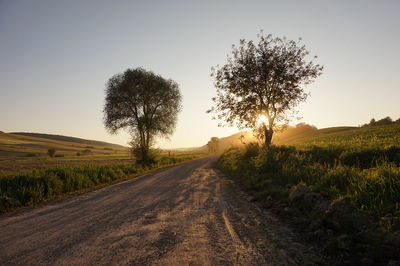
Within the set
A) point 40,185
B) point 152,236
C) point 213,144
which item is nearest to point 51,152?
point 40,185

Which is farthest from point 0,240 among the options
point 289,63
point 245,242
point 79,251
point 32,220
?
point 289,63

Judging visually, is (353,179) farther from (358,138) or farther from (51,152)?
(51,152)

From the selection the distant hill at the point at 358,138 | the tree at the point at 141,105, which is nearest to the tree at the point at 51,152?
the tree at the point at 141,105

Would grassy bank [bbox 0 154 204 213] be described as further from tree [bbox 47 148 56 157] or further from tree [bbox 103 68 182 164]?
tree [bbox 47 148 56 157]

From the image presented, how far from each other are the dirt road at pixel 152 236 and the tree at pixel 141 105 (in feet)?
66.7

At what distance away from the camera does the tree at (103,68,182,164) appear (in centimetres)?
2834

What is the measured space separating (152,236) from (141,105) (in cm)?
2609

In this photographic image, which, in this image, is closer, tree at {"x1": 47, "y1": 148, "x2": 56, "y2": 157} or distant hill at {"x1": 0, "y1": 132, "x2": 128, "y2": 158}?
tree at {"x1": 47, "y1": 148, "x2": 56, "y2": 157}

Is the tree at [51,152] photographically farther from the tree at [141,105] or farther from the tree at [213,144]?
the tree at [213,144]

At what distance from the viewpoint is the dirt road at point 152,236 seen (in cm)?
381

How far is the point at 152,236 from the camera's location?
477cm

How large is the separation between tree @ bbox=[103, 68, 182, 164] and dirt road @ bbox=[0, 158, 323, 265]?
66.7ft

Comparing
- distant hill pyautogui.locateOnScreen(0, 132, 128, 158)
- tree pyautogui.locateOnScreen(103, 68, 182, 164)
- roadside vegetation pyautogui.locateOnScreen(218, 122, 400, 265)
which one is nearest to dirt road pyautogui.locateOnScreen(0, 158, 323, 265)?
roadside vegetation pyautogui.locateOnScreen(218, 122, 400, 265)

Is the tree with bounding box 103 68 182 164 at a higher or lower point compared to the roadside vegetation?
higher
